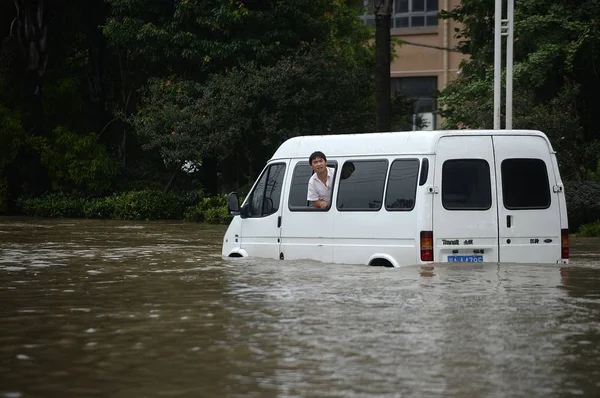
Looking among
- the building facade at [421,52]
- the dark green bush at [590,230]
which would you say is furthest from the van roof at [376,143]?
the building facade at [421,52]

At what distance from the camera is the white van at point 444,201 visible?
1384cm

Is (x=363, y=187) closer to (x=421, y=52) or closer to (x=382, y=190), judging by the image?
(x=382, y=190)

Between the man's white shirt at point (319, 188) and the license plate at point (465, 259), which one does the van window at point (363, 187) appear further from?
the license plate at point (465, 259)

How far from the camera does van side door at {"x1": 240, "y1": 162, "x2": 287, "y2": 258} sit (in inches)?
618

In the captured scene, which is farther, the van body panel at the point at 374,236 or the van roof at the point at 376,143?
the van roof at the point at 376,143

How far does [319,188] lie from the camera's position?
14.9m

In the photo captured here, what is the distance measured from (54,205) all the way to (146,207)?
3.61 m

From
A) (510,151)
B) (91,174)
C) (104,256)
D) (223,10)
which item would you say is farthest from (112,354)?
(91,174)

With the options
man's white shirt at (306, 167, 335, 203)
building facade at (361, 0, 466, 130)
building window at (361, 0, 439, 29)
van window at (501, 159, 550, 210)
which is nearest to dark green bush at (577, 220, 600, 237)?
van window at (501, 159, 550, 210)

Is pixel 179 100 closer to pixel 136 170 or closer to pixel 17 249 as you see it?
pixel 136 170

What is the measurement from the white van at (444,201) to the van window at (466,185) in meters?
0.01

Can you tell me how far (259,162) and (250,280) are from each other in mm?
24709

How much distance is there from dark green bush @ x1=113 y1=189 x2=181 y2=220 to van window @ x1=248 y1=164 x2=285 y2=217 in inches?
848

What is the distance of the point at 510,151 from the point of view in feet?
46.4
